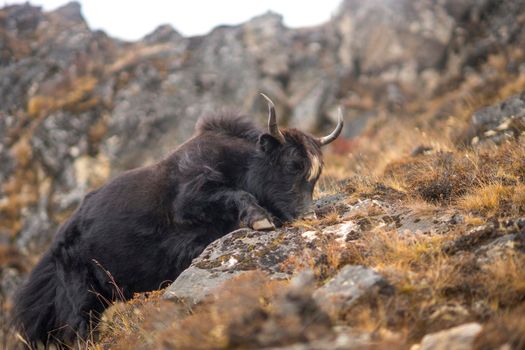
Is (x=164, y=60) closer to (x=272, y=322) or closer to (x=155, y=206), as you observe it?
(x=155, y=206)

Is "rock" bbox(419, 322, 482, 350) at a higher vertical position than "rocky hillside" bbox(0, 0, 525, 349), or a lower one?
higher

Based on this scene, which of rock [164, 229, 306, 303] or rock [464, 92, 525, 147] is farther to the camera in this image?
rock [464, 92, 525, 147]

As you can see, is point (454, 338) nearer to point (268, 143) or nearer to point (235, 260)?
point (235, 260)

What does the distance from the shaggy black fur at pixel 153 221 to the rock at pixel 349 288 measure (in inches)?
87.7

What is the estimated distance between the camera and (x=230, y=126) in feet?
22.4

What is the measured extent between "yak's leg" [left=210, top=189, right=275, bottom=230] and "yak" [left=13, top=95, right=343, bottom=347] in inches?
0.5

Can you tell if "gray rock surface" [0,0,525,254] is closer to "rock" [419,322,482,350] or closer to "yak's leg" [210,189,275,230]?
"yak's leg" [210,189,275,230]

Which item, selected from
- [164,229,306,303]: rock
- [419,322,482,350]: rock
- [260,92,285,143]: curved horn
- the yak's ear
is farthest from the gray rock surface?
[419,322,482,350]: rock

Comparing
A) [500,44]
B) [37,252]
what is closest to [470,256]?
[37,252]

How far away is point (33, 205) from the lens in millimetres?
17484

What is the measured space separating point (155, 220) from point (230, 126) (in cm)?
184

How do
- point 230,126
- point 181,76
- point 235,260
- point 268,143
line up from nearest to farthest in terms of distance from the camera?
point 235,260
point 268,143
point 230,126
point 181,76

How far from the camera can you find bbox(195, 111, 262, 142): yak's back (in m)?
6.71

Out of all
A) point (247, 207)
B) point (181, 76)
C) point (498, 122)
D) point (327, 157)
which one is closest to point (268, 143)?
point (247, 207)
